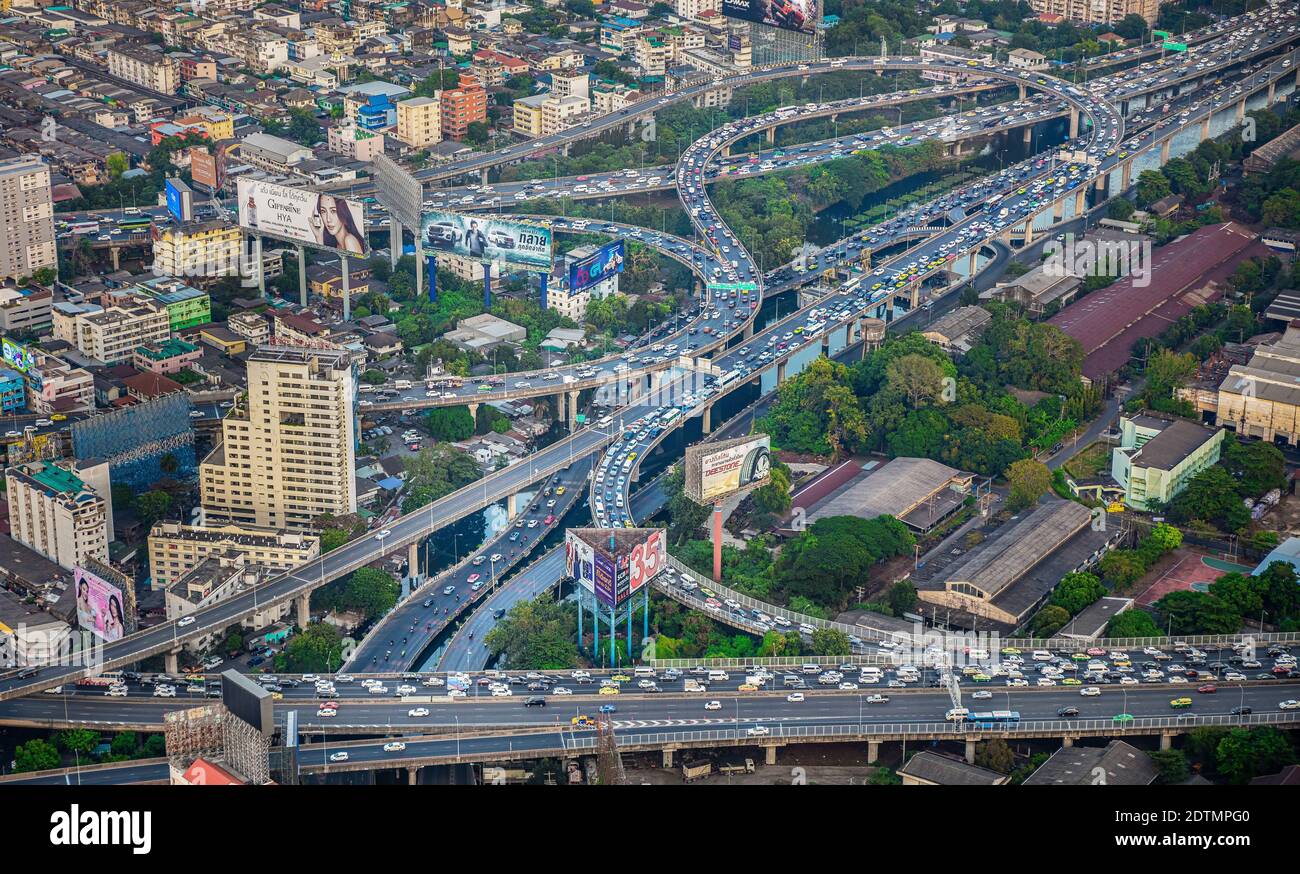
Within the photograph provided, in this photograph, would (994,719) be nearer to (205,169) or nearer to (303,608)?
(303,608)

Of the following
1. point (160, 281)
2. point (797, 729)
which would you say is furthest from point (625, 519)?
point (160, 281)

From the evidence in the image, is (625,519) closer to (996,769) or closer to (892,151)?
(996,769)

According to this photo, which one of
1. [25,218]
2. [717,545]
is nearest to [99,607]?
[717,545]

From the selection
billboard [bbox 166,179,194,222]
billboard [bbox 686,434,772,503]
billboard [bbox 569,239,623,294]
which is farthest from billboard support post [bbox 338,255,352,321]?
billboard [bbox 686,434,772,503]

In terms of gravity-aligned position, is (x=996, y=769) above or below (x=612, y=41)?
below

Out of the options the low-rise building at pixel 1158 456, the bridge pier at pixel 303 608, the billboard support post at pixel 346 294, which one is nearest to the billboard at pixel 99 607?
the bridge pier at pixel 303 608
